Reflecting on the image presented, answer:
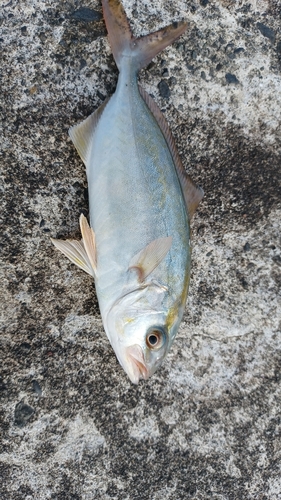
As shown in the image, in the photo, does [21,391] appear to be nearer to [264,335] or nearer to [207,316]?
[207,316]

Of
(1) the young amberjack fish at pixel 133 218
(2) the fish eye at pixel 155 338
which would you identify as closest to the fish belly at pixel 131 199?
(1) the young amberjack fish at pixel 133 218

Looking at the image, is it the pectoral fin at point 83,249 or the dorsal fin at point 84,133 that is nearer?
the pectoral fin at point 83,249

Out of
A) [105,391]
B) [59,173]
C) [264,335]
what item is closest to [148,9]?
[59,173]

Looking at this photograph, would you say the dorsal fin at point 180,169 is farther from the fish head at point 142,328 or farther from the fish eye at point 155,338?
the fish eye at point 155,338

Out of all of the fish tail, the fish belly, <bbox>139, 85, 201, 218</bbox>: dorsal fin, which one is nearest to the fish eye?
the fish belly

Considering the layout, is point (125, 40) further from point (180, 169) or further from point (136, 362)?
point (136, 362)

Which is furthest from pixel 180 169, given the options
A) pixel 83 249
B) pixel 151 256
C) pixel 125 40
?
pixel 125 40

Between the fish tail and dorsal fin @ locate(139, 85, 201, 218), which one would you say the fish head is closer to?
dorsal fin @ locate(139, 85, 201, 218)
